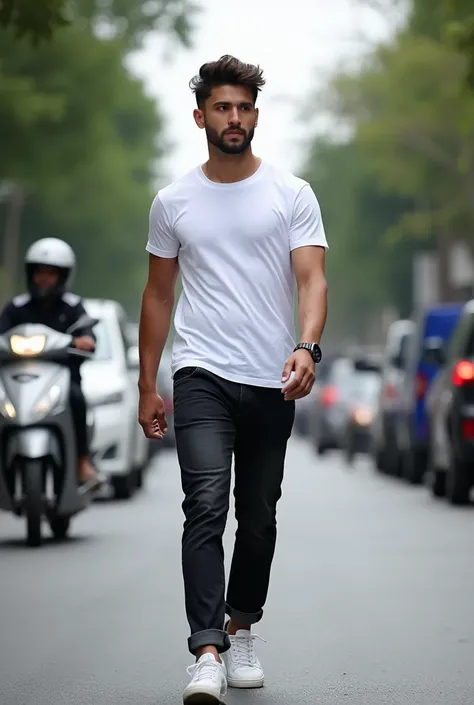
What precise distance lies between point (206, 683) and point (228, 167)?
5.70 feet

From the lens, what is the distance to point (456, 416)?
685 inches

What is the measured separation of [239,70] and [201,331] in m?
0.87

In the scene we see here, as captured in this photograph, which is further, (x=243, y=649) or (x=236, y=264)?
(x=243, y=649)

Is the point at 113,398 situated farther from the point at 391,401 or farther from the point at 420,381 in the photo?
the point at 391,401

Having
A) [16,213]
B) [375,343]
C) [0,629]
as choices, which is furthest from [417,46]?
[375,343]

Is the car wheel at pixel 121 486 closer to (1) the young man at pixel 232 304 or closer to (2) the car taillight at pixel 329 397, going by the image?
(1) the young man at pixel 232 304

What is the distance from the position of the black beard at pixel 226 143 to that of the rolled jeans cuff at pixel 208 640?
5.13ft

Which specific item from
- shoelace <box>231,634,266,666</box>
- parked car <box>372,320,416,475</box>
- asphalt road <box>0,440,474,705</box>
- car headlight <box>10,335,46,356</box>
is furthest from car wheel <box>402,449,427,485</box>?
shoelace <box>231,634,266,666</box>

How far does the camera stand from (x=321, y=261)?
697cm

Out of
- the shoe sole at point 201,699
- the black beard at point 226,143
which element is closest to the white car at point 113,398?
the black beard at point 226,143

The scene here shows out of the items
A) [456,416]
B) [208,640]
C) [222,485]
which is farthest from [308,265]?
[456,416]

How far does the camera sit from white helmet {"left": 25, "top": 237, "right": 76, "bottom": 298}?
12.6 m

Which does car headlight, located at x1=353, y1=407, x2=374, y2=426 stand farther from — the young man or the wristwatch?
the wristwatch

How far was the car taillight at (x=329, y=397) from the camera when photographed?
113 ft
